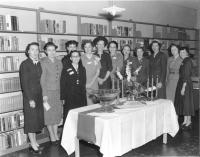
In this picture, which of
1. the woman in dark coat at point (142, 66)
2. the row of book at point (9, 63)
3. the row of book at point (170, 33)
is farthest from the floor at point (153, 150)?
the row of book at point (170, 33)

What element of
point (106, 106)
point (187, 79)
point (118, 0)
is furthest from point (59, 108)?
point (118, 0)

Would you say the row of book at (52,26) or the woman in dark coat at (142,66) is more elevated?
the row of book at (52,26)

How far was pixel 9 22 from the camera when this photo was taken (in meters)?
4.12

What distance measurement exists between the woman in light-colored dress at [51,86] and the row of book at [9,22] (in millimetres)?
607

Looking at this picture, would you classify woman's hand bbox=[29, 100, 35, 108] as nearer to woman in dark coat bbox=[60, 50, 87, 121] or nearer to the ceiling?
woman in dark coat bbox=[60, 50, 87, 121]

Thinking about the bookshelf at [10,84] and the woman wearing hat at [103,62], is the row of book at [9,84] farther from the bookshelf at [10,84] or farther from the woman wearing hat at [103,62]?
the woman wearing hat at [103,62]

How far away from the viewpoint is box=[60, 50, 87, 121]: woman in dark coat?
414cm

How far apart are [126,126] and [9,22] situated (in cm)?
252

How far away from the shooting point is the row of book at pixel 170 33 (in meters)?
7.71

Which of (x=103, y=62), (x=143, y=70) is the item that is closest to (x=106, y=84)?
(x=103, y=62)

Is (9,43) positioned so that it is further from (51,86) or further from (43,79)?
(51,86)

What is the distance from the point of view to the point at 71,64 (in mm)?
4188

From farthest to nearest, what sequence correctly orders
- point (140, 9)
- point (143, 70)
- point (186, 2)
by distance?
point (186, 2), point (140, 9), point (143, 70)

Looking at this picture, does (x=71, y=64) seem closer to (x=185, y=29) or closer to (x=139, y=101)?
(x=139, y=101)
